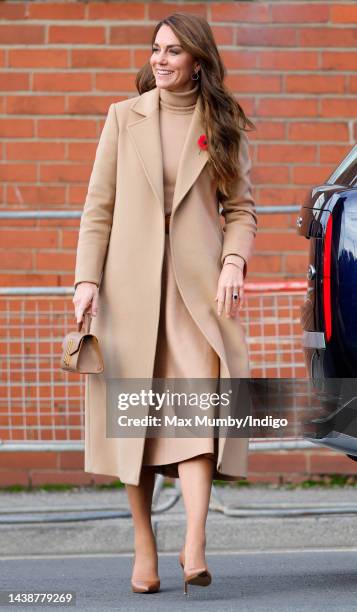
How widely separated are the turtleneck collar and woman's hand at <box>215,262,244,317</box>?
58 cm

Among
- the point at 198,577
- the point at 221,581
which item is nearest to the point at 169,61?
the point at 198,577

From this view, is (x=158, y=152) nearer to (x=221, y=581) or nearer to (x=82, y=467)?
(x=221, y=581)

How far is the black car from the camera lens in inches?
168

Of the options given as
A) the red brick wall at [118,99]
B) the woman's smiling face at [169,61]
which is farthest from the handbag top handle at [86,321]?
the red brick wall at [118,99]

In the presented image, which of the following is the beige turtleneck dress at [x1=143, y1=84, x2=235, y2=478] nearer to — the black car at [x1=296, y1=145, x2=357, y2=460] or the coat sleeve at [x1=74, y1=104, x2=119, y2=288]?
the coat sleeve at [x1=74, y1=104, x2=119, y2=288]

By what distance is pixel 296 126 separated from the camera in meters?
7.34

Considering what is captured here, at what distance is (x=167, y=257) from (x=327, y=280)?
0.59 metres

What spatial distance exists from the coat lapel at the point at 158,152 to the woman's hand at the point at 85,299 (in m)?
0.36

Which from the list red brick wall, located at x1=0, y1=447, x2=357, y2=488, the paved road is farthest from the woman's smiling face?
red brick wall, located at x1=0, y1=447, x2=357, y2=488

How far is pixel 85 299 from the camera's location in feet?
15.2

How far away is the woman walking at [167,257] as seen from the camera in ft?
15.1

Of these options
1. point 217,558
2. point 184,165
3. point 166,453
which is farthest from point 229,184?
point 217,558

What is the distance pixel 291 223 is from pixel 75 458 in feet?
5.41

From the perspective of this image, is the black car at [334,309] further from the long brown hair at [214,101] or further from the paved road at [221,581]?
the paved road at [221,581]
